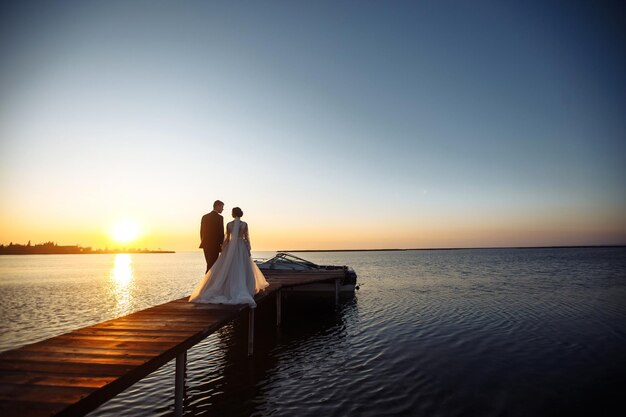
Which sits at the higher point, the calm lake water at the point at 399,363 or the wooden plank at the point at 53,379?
the wooden plank at the point at 53,379

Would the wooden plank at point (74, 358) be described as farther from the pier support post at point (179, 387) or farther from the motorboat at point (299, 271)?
the motorboat at point (299, 271)

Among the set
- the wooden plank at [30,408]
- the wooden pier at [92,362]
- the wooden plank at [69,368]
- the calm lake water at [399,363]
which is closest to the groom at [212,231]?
the wooden pier at [92,362]

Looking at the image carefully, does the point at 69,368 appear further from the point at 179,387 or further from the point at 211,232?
the point at 211,232

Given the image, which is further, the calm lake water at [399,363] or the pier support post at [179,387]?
the calm lake water at [399,363]

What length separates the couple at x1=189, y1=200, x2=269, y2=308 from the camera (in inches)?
375

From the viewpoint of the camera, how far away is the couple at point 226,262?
952 centimetres

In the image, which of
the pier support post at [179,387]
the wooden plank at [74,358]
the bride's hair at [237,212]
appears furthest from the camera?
the bride's hair at [237,212]

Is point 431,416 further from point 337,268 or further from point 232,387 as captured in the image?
point 337,268

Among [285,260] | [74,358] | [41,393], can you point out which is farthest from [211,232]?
[285,260]

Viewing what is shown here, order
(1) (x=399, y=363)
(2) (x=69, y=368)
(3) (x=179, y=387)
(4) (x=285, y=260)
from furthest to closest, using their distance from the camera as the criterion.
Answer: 1. (4) (x=285, y=260)
2. (1) (x=399, y=363)
3. (3) (x=179, y=387)
4. (2) (x=69, y=368)

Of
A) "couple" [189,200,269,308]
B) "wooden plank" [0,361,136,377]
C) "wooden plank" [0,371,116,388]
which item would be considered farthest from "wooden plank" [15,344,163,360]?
"couple" [189,200,269,308]

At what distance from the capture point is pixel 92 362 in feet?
15.8

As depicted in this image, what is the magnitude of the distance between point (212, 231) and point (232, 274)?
1.61 metres

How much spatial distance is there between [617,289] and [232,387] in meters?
36.1
